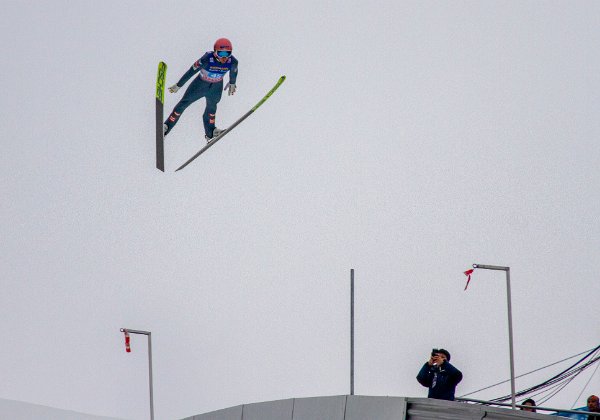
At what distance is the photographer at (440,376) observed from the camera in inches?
424

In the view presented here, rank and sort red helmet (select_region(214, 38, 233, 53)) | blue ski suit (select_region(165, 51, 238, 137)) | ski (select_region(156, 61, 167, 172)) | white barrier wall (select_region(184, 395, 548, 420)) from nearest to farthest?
white barrier wall (select_region(184, 395, 548, 420)) → red helmet (select_region(214, 38, 233, 53)) → blue ski suit (select_region(165, 51, 238, 137)) → ski (select_region(156, 61, 167, 172))

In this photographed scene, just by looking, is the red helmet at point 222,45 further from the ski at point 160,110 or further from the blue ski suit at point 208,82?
the ski at point 160,110

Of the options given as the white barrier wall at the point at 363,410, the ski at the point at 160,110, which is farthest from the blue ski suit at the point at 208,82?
the white barrier wall at the point at 363,410

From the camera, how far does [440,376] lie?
1084 centimetres

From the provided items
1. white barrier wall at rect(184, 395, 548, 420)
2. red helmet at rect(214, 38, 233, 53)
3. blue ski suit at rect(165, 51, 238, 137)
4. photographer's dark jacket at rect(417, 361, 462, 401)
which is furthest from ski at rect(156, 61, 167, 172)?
photographer's dark jacket at rect(417, 361, 462, 401)

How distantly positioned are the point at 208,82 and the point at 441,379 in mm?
7550

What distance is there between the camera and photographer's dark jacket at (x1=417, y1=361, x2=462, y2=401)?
1078 centimetres

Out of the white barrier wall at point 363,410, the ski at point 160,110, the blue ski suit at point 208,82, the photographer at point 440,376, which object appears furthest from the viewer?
the ski at point 160,110

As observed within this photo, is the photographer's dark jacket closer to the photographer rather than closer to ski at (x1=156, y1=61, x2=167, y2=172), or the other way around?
the photographer

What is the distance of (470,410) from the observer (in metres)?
10.6

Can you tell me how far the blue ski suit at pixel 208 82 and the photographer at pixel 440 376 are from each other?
6.78 m

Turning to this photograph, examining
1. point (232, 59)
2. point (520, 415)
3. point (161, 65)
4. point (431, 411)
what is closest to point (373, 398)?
point (431, 411)

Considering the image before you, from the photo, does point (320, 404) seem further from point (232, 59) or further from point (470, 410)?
point (232, 59)

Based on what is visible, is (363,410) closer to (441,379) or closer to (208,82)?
(441,379)
